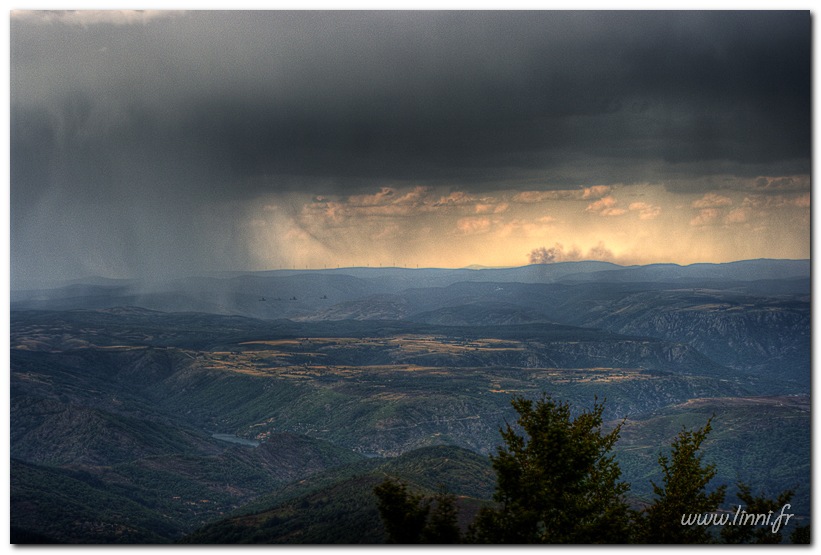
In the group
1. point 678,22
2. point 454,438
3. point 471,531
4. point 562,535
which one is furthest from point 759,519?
point 454,438

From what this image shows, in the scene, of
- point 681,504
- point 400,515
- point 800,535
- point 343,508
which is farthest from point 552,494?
point 343,508

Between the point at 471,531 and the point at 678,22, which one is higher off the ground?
the point at 678,22

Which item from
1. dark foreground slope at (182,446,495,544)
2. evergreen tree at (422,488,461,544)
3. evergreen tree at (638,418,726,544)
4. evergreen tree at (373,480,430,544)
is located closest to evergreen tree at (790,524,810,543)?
evergreen tree at (638,418,726,544)

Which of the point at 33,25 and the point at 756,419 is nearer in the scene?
the point at 33,25

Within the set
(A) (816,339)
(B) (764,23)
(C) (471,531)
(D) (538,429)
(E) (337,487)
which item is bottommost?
(E) (337,487)

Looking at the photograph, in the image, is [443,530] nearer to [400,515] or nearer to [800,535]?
[400,515]

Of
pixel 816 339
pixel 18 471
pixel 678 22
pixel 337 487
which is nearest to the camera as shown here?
pixel 816 339

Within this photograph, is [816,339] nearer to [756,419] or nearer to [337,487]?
[337,487]
